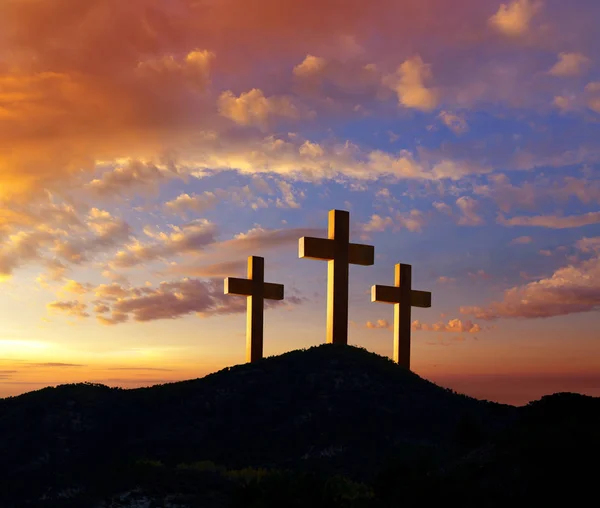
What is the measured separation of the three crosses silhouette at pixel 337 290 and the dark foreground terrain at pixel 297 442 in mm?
1677

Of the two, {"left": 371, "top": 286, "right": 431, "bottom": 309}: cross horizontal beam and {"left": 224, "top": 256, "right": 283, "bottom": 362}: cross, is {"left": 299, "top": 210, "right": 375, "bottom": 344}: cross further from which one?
{"left": 224, "top": 256, "right": 283, "bottom": 362}: cross

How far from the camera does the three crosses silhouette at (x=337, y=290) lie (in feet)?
87.8

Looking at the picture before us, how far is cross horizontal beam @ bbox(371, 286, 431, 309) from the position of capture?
29.5m

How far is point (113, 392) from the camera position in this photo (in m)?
27.0

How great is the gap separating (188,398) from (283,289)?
7005 millimetres

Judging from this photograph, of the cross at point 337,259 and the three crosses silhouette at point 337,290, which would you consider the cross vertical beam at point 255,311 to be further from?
the cross at point 337,259

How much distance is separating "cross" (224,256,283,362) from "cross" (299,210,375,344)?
344cm

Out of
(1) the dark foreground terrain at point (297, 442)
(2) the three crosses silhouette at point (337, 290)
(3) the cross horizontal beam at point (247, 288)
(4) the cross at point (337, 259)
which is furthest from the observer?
(3) the cross horizontal beam at point (247, 288)

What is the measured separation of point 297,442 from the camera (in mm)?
20578

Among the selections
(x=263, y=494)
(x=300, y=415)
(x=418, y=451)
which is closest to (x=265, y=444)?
(x=300, y=415)

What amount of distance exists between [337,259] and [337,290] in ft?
3.58

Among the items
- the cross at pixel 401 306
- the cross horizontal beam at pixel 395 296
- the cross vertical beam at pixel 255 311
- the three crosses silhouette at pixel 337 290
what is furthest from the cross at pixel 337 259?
the cross vertical beam at pixel 255 311

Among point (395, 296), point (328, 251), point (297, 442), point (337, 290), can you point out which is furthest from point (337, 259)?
point (297, 442)

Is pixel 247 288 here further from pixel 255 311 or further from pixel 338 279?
pixel 338 279
